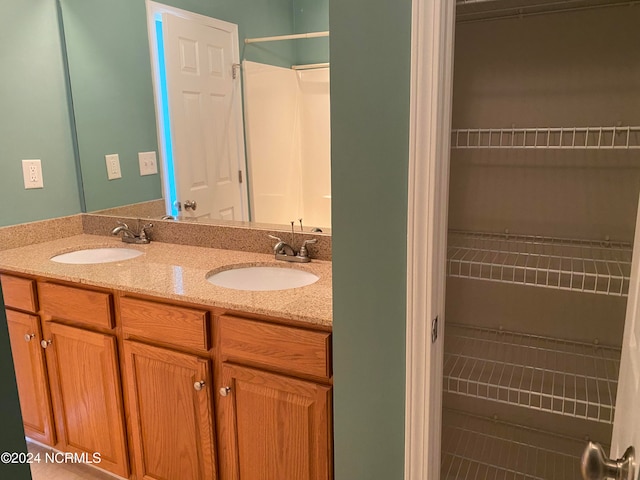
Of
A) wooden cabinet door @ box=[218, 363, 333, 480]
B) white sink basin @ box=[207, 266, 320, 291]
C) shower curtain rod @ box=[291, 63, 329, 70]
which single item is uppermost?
shower curtain rod @ box=[291, 63, 329, 70]

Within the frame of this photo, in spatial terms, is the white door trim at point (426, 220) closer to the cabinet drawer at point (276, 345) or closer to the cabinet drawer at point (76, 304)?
the cabinet drawer at point (276, 345)

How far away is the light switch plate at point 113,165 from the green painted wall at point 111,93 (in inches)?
0.9

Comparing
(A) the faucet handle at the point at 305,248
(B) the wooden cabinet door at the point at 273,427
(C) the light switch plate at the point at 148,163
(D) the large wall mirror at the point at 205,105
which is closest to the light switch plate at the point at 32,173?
(D) the large wall mirror at the point at 205,105

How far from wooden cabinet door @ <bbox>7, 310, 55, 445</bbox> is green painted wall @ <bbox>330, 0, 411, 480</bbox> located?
4.58ft

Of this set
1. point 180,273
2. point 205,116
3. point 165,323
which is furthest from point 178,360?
point 205,116

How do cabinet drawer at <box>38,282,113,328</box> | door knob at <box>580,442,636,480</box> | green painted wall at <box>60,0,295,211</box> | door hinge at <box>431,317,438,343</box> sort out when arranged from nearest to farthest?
door knob at <box>580,442,636,480</box>, door hinge at <box>431,317,438,343</box>, cabinet drawer at <box>38,282,113,328</box>, green painted wall at <box>60,0,295,211</box>

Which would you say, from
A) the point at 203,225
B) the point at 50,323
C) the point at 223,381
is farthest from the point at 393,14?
the point at 50,323

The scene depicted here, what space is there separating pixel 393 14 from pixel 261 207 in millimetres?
1213

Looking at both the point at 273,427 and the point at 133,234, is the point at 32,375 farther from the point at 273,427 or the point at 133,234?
the point at 273,427

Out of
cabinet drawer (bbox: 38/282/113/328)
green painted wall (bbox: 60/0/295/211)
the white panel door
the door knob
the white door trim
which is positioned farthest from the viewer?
green painted wall (bbox: 60/0/295/211)

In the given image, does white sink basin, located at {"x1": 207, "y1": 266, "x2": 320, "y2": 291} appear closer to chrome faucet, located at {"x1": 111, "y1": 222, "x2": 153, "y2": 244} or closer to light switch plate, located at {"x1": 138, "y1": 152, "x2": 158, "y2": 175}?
chrome faucet, located at {"x1": 111, "y1": 222, "x2": 153, "y2": 244}

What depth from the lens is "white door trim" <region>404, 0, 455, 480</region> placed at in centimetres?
107

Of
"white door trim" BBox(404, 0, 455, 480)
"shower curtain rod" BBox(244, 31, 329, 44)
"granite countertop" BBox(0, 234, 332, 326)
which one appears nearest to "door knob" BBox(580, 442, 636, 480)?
"white door trim" BBox(404, 0, 455, 480)

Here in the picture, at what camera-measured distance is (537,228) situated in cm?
166
